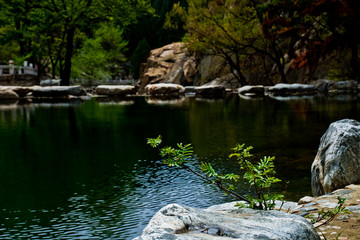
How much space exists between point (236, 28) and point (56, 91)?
1596cm

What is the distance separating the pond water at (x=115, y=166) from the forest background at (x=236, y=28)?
15512 millimetres

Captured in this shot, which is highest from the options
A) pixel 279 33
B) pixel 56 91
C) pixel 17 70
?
pixel 279 33

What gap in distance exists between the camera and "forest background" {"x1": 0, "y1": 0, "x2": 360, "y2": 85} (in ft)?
105

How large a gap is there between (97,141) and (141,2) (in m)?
23.2

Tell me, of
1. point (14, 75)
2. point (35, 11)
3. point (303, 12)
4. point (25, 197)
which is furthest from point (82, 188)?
point (14, 75)

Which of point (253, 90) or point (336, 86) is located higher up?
point (336, 86)

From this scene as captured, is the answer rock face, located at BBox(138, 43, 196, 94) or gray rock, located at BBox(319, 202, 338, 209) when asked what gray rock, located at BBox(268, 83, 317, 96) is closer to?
rock face, located at BBox(138, 43, 196, 94)

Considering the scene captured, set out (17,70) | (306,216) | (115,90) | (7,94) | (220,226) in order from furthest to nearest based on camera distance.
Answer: (17,70), (115,90), (7,94), (306,216), (220,226)

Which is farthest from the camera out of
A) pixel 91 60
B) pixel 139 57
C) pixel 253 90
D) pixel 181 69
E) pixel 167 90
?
pixel 139 57

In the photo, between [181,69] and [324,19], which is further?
[181,69]

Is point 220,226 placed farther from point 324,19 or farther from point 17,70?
point 17,70

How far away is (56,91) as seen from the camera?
108 ft

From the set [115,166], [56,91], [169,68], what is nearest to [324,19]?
[56,91]

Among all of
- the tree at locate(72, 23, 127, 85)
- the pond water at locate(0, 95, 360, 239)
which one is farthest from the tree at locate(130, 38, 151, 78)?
the pond water at locate(0, 95, 360, 239)
